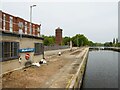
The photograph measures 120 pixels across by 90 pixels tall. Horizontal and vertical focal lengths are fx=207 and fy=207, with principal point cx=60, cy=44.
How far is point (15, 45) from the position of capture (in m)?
17.4

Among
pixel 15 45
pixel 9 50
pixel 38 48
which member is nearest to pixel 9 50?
pixel 9 50

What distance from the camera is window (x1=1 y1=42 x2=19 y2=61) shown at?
15.5 metres

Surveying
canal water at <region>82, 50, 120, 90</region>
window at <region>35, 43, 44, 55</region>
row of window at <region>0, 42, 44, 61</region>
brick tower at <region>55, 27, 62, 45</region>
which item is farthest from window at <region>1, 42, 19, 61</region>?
brick tower at <region>55, 27, 62, 45</region>

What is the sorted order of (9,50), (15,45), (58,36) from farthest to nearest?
(58,36)
(15,45)
(9,50)

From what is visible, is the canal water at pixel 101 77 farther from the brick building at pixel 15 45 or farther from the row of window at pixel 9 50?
the row of window at pixel 9 50

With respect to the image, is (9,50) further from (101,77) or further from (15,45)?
(101,77)

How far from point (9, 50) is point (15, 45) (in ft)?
3.59

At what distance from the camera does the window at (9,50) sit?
15484 mm

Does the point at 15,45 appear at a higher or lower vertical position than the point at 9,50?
higher

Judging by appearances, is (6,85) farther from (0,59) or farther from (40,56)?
(40,56)

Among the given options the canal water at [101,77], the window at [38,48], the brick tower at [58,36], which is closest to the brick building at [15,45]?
the window at [38,48]

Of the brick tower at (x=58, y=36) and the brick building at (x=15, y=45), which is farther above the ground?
the brick tower at (x=58, y=36)

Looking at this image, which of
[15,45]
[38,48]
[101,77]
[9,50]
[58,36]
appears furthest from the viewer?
[58,36]

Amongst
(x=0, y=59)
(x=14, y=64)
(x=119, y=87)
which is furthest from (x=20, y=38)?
(x=119, y=87)
